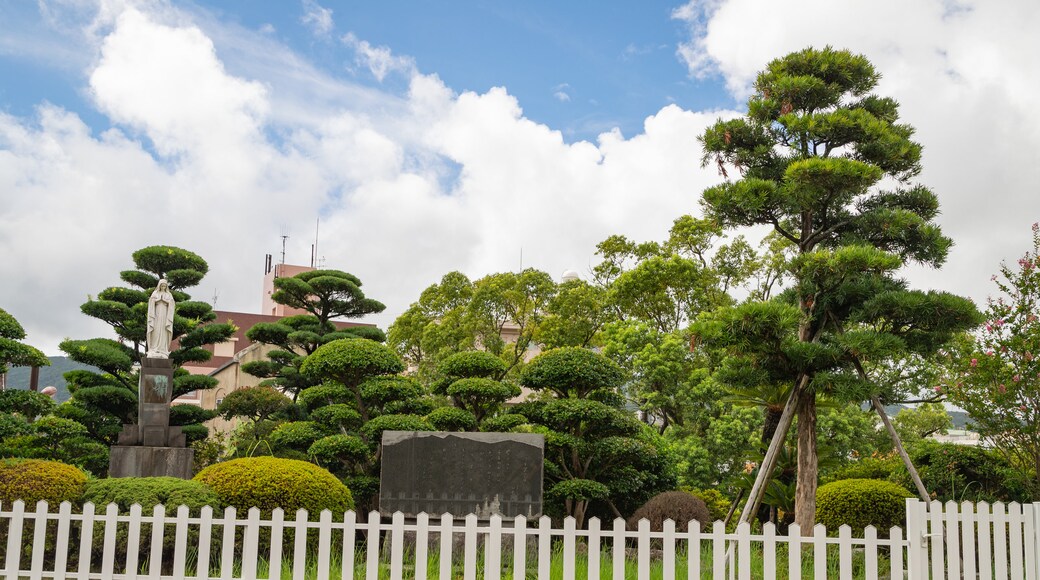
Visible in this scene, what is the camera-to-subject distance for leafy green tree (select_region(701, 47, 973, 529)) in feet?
32.6

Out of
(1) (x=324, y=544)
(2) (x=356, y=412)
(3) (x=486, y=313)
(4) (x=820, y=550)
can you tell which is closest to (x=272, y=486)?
(1) (x=324, y=544)

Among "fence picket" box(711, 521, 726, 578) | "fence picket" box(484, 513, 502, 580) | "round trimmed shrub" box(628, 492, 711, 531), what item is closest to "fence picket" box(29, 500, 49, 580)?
"fence picket" box(484, 513, 502, 580)

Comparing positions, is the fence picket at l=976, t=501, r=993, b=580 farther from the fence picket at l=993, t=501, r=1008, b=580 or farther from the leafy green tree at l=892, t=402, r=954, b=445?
the leafy green tree at l=892, t=402, r=954, b=445

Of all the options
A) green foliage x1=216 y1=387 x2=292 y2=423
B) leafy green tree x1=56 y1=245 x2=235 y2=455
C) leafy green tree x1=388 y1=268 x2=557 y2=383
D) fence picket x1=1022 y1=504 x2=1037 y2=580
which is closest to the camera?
fence picket x1=1022 y1=504 x2=1037 y2=580

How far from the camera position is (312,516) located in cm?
974

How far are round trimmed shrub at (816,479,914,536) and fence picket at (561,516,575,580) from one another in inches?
211

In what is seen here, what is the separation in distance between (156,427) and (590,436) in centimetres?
706

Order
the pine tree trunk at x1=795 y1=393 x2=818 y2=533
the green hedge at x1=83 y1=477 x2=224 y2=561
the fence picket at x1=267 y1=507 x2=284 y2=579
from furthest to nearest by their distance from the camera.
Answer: the pine tree trunk at x1=795 y1=393 x2=818 y2=533 → the green hedge at x1=83 y1=477 x2=224 y2=561 → the fence picket at x1=267 y1=507 x2=284 y2=579

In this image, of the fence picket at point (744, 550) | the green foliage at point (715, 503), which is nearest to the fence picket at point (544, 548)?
the fence picket at point (744, 550)

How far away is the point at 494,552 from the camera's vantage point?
6527 millimetres

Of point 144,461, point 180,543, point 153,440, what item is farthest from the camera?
point 153,440

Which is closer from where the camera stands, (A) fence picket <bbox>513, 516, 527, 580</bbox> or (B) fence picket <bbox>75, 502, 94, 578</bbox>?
(A) fence picket <bbox>513, 516, 527, 580</bbox>

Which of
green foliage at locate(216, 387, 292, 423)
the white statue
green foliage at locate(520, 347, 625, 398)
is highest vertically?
the white statue

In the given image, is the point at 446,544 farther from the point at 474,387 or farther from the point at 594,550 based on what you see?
the point at 474,387
